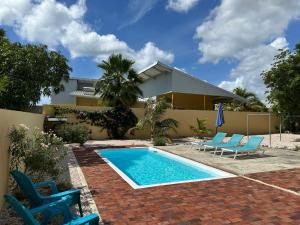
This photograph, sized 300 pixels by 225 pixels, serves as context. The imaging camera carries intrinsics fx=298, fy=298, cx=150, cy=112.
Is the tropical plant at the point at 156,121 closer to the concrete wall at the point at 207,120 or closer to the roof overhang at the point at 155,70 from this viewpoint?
the concrete wall at the point at 207,120

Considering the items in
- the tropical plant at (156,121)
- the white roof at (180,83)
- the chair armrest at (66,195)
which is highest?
the white roof at (180,83)

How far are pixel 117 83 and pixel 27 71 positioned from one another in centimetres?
896

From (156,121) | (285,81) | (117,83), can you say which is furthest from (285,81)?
(117,83)

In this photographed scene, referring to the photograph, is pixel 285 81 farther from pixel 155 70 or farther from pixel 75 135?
pixel 75 135

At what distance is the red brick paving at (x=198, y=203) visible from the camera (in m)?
5.64

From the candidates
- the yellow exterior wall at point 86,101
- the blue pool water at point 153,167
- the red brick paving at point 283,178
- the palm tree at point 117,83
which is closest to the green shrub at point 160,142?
the blue pool water at point 153,167

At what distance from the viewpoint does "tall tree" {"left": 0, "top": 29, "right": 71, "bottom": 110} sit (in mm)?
14891

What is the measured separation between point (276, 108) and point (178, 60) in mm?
13583

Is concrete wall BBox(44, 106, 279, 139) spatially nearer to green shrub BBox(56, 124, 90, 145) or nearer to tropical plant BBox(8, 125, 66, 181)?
green shrub BBox(56, 124, 90, 145)

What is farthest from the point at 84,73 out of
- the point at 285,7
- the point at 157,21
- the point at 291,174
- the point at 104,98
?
the point at 291,174

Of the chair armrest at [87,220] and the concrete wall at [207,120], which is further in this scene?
the concrete wall at [207,120]

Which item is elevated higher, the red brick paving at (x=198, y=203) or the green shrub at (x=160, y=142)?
the green shrub at (x=160, y=142)

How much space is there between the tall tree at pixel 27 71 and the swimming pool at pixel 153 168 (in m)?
4.98

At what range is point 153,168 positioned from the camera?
41.9 ft
